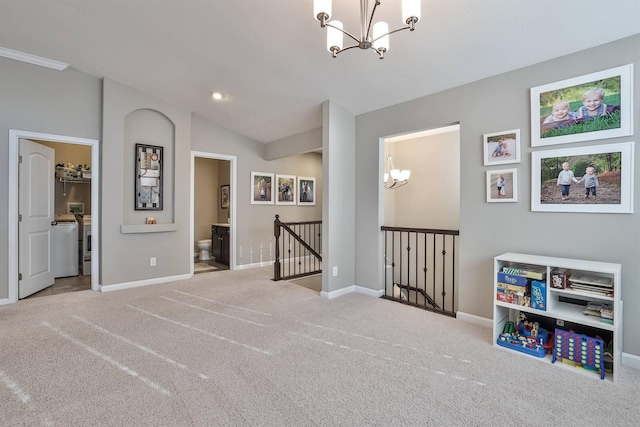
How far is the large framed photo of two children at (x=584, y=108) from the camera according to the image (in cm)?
231

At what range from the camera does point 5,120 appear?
3697 millimetres

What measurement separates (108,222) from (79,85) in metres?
1.92

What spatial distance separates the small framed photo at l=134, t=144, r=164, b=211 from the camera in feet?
15.1

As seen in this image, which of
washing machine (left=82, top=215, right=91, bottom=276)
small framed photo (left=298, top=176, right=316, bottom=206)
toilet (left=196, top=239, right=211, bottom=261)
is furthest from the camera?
small framed photo (left=298, top=176, right=316, bottom=206)

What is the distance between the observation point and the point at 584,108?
2484 mm

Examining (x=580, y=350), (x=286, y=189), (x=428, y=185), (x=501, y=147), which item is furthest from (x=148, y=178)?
(x=580, y=350)

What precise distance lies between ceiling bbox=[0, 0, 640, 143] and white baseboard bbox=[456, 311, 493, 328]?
97.2 inches

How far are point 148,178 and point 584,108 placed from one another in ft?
17.5

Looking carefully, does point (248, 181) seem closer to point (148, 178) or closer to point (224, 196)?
point (224, 196)

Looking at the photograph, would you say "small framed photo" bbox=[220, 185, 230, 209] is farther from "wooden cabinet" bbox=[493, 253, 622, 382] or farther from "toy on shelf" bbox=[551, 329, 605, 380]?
"toy on shelf" bbox=[551, 329, 605, 380]

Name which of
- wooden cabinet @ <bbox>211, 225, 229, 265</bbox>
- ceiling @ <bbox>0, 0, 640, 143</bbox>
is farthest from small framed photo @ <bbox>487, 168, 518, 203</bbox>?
wooden cabinet @ <bbox>211, 225, 229, 265</bbox>

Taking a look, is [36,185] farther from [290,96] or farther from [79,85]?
[290,96]

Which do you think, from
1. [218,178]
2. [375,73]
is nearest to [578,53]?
[375,73]

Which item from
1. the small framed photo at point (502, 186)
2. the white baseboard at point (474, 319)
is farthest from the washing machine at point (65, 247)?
the small framed photo at point (502, 186)
